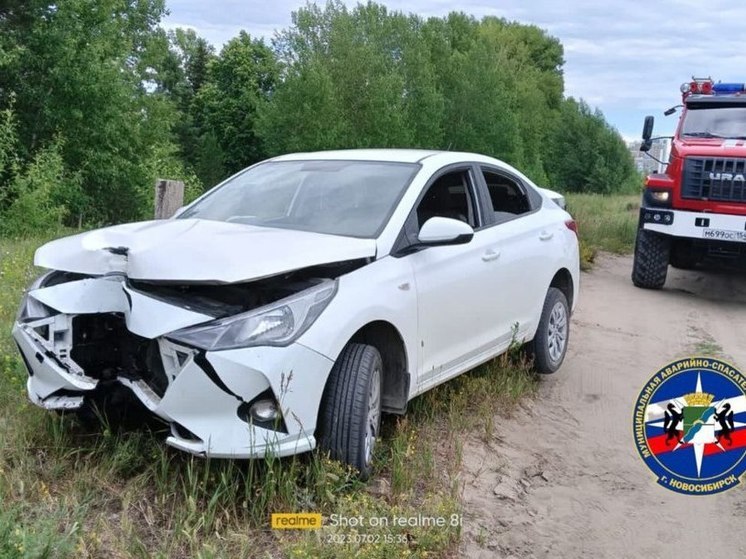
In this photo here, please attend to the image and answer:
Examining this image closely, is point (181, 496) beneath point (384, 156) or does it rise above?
beneath

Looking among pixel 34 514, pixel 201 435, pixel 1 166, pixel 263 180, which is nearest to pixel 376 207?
pixel 263 180

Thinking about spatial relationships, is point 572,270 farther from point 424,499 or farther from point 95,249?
point 95,249

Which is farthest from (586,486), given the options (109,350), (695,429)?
(109,350)

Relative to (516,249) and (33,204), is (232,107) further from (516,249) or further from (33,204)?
(516,249)

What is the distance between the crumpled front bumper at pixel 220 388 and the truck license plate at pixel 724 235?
8082 mm

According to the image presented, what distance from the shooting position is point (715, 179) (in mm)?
9984

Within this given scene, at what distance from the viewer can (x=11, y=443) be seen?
3748 mm

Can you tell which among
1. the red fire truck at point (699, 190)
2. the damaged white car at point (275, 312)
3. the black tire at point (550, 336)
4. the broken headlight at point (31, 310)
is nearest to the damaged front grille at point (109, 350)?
the damaged white car at point (275, 312)

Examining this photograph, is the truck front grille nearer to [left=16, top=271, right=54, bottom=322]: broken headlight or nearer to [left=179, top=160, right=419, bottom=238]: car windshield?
[left=179, top=160, right=419, bottom=238]: car windshield

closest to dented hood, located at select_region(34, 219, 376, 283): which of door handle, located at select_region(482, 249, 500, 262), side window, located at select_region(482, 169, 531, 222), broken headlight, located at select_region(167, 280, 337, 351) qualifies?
broken headlight, located at select_region(167, 280, 337, 351)

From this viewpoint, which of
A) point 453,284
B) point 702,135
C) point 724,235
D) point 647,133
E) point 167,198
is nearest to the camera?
point 453,284

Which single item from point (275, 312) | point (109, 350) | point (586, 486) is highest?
point (275, 312)

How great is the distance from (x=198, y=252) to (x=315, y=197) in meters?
1.28

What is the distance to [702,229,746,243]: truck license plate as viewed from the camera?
385 inches
